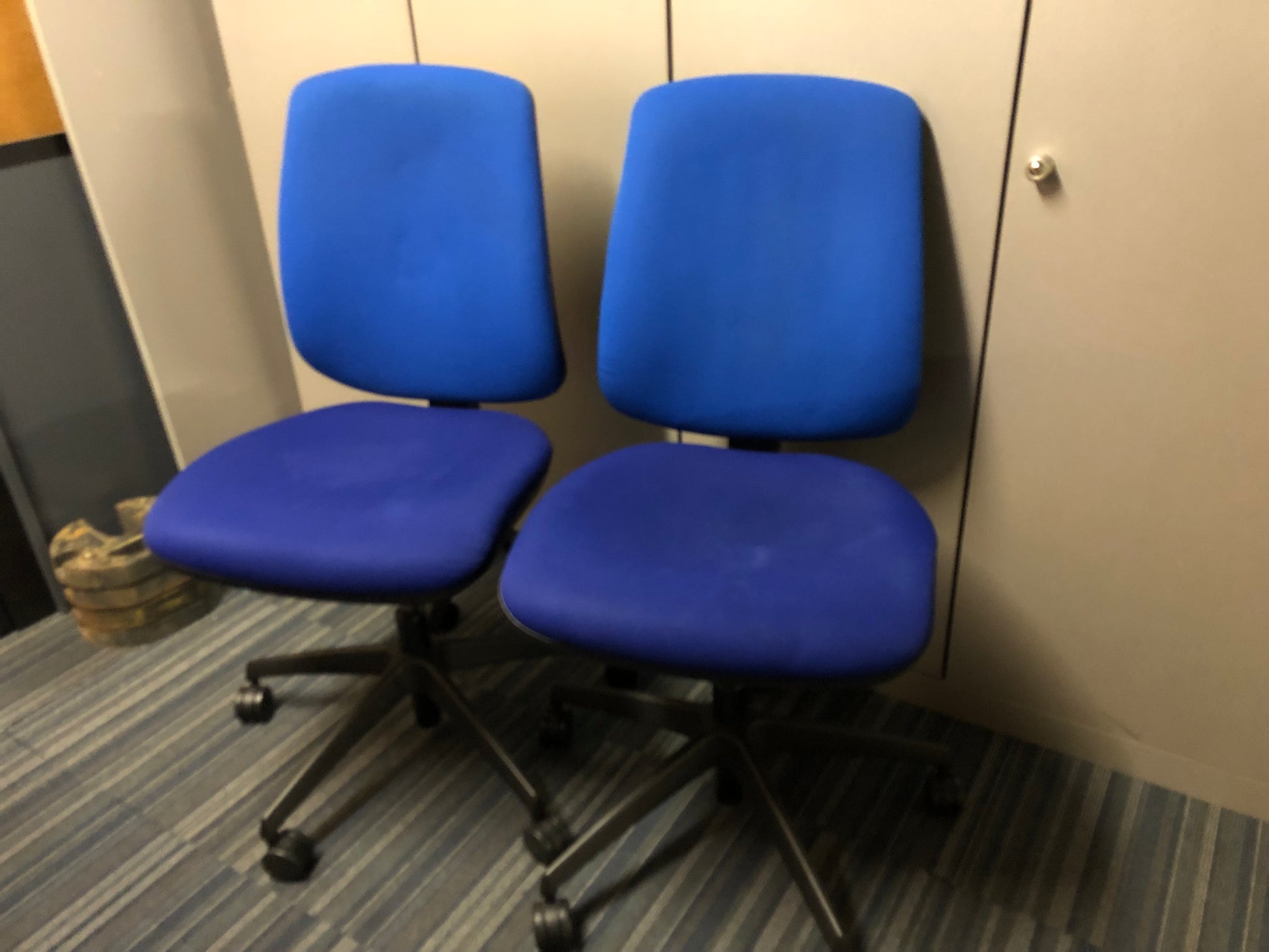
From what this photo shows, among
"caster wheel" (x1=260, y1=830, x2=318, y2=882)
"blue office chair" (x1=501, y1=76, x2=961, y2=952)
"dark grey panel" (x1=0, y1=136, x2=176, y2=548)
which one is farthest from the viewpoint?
"dark grey panel" (x1=0, y1=136, x2=176, y2=548)

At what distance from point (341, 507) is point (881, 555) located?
0.68 m

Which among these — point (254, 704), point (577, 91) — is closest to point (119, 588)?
point (254, 704)

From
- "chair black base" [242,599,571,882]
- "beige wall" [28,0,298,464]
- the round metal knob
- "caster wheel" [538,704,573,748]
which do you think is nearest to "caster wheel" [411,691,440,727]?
"chair black base" [242,599,571,882]

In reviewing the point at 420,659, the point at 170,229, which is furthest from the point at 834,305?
the point at 170,229

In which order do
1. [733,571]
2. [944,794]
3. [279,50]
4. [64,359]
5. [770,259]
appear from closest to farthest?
[733,571], [770,259], [944,794], [279,50], [64,359]

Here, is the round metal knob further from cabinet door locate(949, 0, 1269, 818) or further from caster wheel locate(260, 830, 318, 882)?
caster wheel locate(260, 830, 318, 882)

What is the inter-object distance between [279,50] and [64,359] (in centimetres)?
74

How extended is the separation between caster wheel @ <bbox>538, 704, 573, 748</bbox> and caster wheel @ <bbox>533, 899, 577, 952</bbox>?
343mm

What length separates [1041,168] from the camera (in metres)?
1.17

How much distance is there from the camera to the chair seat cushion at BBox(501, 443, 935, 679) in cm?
96

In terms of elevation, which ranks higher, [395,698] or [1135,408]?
[1135,408]

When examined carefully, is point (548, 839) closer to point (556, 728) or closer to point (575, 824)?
point (575, 824)

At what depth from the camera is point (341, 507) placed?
3.96 feet

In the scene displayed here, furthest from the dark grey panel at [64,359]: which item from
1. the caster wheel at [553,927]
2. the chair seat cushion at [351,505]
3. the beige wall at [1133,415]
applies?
the beige wall at [1133,415]
